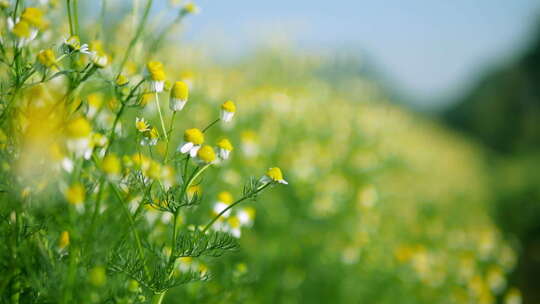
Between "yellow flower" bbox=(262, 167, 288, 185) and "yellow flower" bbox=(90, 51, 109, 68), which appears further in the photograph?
"yellow flower" bbox=(262, 167, 288, 185)

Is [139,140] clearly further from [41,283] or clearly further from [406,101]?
[406,101]

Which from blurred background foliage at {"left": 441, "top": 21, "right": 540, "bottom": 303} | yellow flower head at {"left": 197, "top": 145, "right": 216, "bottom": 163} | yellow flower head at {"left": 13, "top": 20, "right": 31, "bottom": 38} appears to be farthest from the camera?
blurred background foliage at {"left": 441, "top": 21, "right": 540, "bottom": 303}

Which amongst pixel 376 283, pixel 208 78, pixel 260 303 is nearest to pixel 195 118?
pixel 208 78

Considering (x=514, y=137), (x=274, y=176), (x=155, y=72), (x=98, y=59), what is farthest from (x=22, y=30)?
(x=514, y=137)

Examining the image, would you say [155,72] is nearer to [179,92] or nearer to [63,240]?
[179,92]

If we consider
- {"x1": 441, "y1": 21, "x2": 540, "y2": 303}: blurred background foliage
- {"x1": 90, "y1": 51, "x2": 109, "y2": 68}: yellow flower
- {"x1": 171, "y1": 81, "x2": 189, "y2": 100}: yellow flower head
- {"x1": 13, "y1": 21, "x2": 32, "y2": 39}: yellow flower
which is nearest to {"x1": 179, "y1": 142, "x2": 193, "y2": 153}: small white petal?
{"x1": 171, "y1": 81, "x2": 189, "y2": 100}: yellow flower head

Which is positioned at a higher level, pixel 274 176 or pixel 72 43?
pixel 72 43

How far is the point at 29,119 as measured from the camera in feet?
3.33

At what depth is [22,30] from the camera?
975 mm

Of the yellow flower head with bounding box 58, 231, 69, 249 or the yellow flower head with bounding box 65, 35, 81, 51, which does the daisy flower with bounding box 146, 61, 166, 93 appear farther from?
the yellow flower head with bounding box 58, 231, 69, 249

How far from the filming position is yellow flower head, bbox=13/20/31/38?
0.98 meters

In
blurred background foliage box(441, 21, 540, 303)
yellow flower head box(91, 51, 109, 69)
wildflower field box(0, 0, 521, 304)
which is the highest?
yellow flower head box(91, 51, 109, 69)

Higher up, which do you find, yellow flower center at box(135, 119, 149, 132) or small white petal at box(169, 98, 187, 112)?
small white petal at box(169, 98, 187, 112)

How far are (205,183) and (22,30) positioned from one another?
1.38 meters
